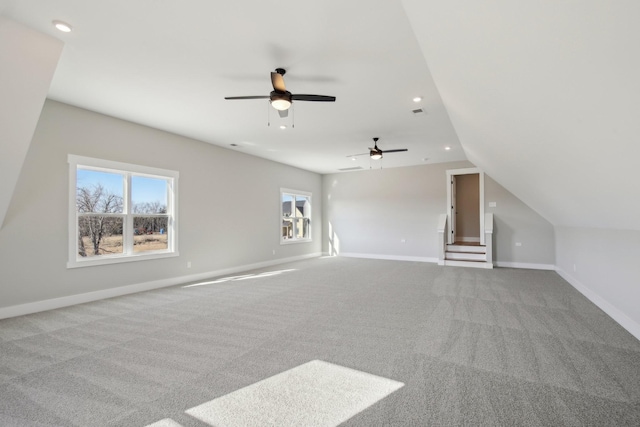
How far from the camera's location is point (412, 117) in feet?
15.8

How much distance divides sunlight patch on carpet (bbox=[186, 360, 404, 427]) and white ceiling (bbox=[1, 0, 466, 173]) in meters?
2.90

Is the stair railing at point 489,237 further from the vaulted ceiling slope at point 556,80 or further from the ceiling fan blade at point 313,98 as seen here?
the ceiling fan blade at point 313,98

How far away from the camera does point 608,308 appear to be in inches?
149

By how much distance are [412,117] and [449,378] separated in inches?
150

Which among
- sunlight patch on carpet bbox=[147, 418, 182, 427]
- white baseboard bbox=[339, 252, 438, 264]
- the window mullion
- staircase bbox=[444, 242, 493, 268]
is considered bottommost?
sunlight patch on carpet bbox=[147, 418, 182, 427]

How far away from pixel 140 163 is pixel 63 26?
2.85 metres

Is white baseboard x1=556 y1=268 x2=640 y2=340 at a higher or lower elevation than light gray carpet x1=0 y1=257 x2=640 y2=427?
higher

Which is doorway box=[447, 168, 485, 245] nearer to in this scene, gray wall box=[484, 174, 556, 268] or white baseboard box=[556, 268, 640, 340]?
gray wall box=[484, 174, 556, 268]

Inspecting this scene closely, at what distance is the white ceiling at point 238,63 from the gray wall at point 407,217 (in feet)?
10.9

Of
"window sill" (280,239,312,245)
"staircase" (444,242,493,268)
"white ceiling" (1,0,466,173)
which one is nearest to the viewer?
"white ceiling" (1,0,466,173)

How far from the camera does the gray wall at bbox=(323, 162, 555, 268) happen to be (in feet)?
24.4

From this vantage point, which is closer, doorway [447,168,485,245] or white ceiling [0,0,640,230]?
white ceiling [0,0,640,230]

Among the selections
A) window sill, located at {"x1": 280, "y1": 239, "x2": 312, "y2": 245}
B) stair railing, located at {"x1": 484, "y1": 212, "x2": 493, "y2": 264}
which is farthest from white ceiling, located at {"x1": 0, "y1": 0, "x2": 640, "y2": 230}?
window sill, located at {"x1": 280, "y1": 239, "x2": 312, "y2": 245}

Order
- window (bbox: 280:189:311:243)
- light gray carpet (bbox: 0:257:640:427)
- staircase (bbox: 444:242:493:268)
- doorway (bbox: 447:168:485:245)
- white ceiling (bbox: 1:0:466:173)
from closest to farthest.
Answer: light gray carpet (bbox: 0:257:640:427)
white ceiling (bbox: 1:0:466:173)
staircase (bbox: 444:242:493:268)
window (bbox: 280:189:311:243)
doorway (bbox: 447:168:485:245)
